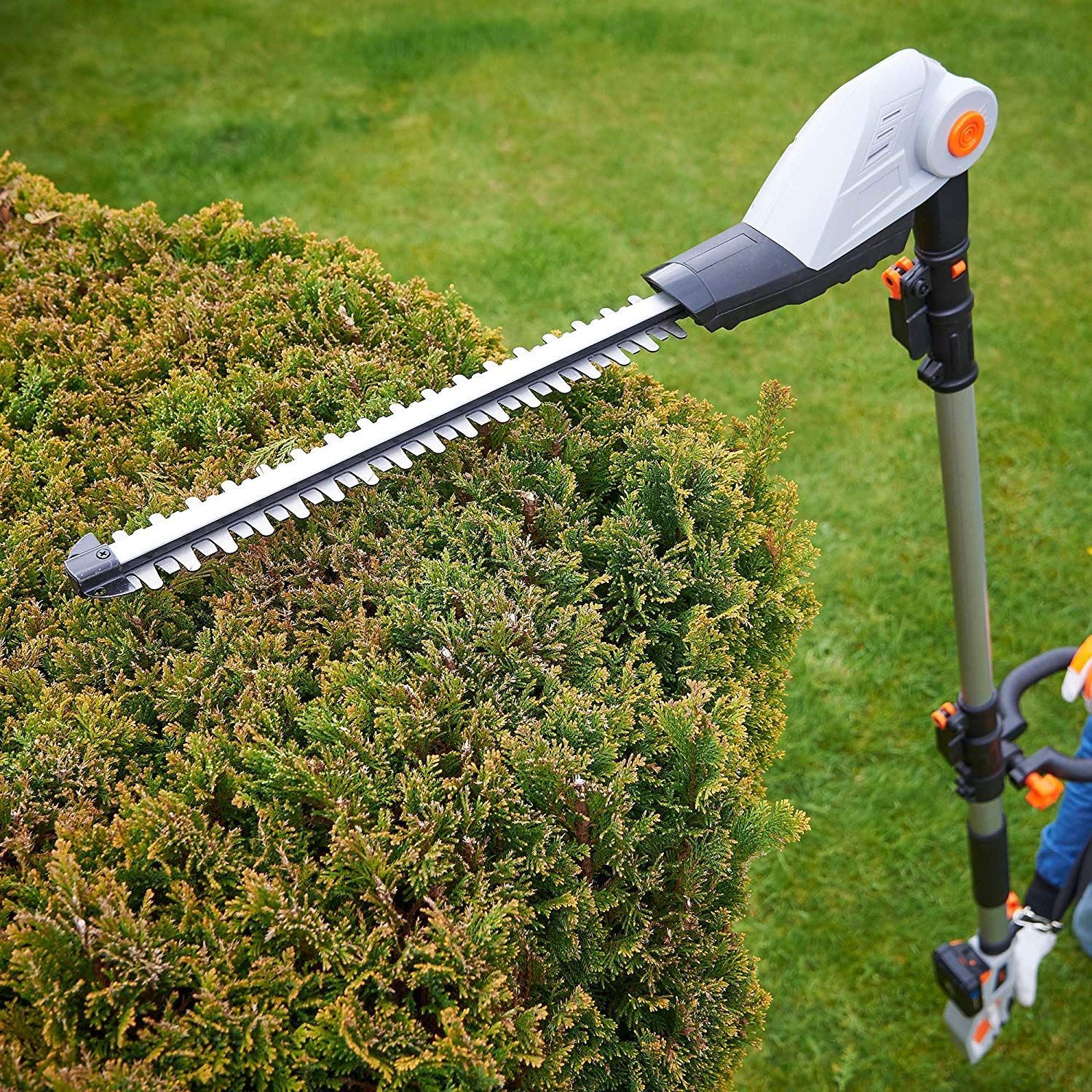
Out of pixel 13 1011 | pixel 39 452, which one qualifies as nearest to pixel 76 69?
pixel 39 452

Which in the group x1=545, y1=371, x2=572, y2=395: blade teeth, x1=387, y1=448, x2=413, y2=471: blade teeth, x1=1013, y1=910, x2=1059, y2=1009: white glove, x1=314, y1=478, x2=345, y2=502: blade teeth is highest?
x1=545, y1=371, x2=572, y2=395: blade teeth

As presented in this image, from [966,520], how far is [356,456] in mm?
1259

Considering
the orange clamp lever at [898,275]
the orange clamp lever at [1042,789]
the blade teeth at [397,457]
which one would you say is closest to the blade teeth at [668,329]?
the orange clamp lever at [898,275]

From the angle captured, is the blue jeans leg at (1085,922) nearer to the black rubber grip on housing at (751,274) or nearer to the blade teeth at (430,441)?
the black rubber grip on housing at (751,274)

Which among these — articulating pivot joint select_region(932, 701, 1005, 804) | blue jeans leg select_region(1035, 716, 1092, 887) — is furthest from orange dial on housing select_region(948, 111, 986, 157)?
blue jeans leg select_region(1035, 716, 1092, 887)

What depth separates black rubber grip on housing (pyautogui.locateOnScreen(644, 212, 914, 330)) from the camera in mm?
1896

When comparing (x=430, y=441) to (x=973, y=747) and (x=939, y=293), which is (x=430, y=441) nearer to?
(x=939, y=293)

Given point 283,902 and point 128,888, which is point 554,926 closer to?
point 283,902

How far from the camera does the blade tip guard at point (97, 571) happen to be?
1.86 m

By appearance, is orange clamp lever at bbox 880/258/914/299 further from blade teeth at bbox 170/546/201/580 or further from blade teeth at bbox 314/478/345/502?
blade teeth at bbox 170/546/201/580

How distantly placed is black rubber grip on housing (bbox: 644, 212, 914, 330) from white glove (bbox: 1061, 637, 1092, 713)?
109 cm

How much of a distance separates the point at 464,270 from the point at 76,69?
3.82 meters

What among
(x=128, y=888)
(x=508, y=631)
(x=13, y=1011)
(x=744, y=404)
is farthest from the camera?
(x=744, y=404)

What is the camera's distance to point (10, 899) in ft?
5.83
